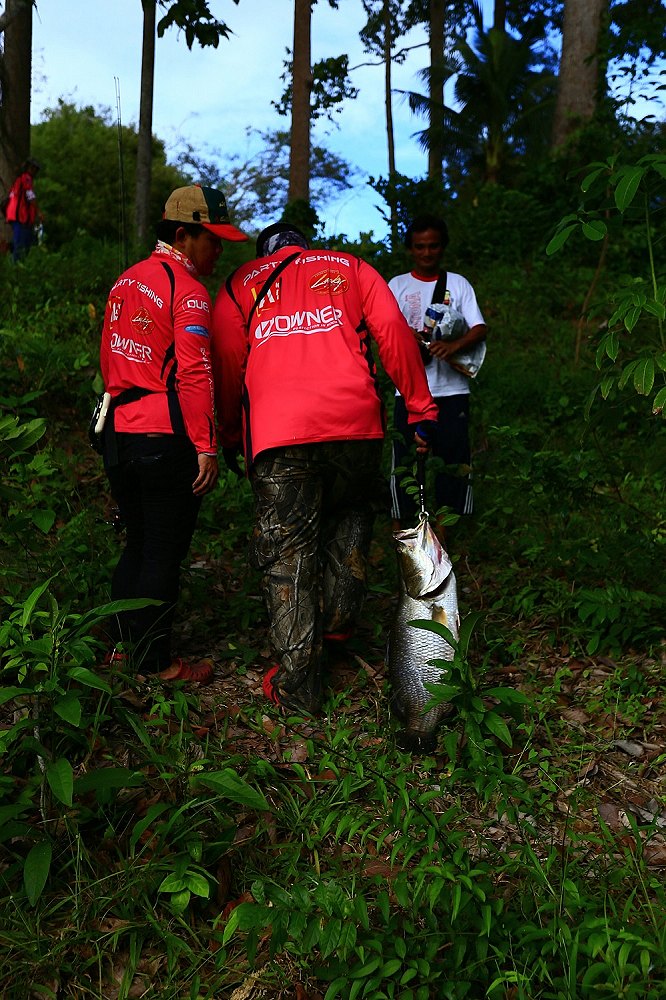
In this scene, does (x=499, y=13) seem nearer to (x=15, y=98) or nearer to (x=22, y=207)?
(x=15, y=98)

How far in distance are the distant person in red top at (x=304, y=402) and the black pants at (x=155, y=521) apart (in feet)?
1.06

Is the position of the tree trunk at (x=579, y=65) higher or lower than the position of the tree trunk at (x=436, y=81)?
lower

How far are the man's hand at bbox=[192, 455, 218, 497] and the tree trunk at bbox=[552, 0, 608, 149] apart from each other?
11.6 metres

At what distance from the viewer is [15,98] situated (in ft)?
33.7

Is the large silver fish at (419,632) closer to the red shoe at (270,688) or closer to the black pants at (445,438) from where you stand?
the red shoe at (270,688)

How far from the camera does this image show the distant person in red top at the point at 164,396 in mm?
3586

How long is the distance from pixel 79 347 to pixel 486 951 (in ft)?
21.0

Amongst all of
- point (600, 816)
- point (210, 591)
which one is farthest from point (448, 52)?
point (600, 816)

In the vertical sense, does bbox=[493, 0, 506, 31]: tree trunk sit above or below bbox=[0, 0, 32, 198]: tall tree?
above

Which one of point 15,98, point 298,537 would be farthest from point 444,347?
point 15,98

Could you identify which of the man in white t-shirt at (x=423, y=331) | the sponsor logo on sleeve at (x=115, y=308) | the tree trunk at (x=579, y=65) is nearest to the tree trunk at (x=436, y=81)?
the tree trunk at (x=579, y=65)

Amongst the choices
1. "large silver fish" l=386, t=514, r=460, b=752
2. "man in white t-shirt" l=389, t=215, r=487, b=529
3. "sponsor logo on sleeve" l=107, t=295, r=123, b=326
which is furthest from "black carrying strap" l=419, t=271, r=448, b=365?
"sponsor logo on sleeve" l=107, t=295, r=123, b=326

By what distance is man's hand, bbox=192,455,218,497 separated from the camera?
3.61 metres

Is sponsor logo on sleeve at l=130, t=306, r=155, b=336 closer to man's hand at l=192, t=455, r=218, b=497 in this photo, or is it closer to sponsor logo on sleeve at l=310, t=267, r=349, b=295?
man's hand at l=192, t=455, r=218, b=497
